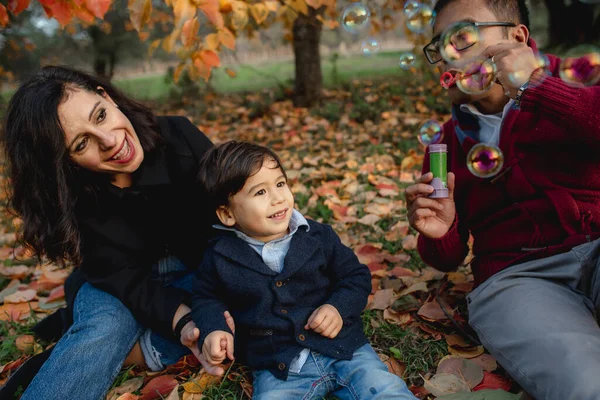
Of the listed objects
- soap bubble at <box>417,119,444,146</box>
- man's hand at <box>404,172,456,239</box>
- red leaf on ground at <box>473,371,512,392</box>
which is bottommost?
red leaf on ground at <box>473,371,512,392</box>

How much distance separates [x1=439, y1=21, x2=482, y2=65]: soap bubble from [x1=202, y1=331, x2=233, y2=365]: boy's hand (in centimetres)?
120

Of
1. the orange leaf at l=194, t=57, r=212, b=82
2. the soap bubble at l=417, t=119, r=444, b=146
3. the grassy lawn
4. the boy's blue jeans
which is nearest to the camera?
the boy's blue jeans

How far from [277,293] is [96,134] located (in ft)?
2.95

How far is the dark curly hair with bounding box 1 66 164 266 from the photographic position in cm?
181

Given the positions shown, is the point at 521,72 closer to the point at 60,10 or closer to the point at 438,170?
the point at 438,170

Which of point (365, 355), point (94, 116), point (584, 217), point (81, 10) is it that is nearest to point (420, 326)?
point (365, 355)

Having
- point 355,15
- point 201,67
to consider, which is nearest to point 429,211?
point 355,15

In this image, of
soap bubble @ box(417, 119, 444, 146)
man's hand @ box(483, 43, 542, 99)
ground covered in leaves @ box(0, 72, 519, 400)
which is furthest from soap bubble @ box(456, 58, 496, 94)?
ground covered in leaves @ box(0, 72, 519, 400)

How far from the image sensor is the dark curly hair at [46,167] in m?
1.81

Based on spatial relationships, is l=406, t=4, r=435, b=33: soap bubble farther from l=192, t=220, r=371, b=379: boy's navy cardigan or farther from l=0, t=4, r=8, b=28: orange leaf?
l=0, t=4, r=8, b=28: orange leaf

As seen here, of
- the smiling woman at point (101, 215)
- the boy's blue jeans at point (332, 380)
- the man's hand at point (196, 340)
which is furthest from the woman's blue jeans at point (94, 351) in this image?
the boy's blue jeans at point (332, 380)

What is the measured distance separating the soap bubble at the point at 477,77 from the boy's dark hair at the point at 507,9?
13.0 inches

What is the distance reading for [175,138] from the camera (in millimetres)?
2256

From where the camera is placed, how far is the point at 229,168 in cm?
173
